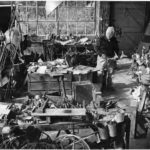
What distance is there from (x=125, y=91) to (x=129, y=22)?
20.9ft

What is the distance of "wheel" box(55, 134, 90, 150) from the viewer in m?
5.18

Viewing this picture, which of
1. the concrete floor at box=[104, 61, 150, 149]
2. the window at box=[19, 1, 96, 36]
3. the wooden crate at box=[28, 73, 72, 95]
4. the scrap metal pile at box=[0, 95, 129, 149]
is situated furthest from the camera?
the window at box=[19, 1, 96, 36]

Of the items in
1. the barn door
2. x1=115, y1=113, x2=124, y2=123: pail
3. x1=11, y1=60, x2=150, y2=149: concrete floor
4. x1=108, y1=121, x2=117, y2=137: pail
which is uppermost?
the barn door

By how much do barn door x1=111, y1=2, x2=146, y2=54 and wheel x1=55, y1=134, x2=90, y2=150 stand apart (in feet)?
34.3

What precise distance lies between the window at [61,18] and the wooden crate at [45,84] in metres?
6.09

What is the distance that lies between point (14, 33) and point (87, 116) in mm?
4396

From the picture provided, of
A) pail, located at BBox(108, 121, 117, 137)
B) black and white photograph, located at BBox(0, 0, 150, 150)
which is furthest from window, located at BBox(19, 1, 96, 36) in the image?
pail, located at BBox(108, 121, 117, 137)

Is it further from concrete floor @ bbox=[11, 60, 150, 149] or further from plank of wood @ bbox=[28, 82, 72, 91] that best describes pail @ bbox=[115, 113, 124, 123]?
plank of wood @ bbox=[28, 82, 72, 91]

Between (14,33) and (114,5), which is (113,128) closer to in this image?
(14,33)

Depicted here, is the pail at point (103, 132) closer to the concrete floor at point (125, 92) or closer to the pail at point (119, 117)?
the pail at point (119, 117)

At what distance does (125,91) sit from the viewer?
10.0m

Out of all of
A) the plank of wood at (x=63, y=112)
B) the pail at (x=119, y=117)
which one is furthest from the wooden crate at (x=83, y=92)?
the pail at (x=119, y=117)

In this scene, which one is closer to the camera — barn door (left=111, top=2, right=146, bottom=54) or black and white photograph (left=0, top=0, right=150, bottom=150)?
black and white photograph (left=0, top=0, right=150, bottom=150)

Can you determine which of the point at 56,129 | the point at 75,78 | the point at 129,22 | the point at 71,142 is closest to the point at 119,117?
the point at 71,142
